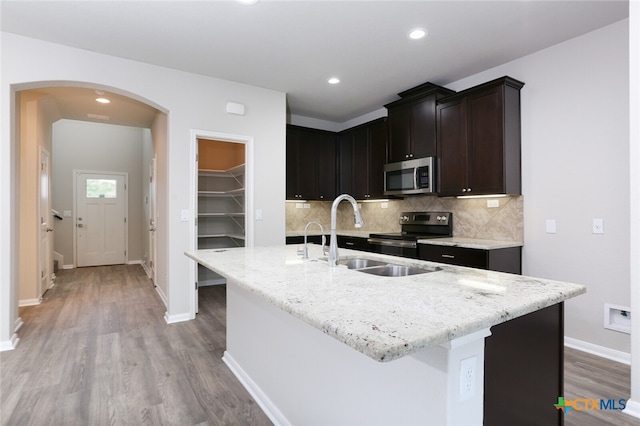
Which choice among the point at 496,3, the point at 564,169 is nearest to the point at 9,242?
the point at 496,3

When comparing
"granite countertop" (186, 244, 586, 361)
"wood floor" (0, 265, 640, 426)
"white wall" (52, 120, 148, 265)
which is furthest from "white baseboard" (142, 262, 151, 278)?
"granite countertop" (186, 244, 586, 361)

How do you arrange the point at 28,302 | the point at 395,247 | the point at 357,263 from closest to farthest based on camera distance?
the point at 357,263, the point at 395,247, the point at 28,302

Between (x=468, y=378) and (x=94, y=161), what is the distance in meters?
8.39

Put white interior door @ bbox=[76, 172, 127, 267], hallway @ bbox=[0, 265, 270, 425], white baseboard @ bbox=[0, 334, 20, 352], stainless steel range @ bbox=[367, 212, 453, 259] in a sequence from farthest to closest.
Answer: white interior door @ bbox=[76, 172, 127, 267], stainless steel range @ bbox=[367, 212, 453, 259], white baseboard @ bbox=[0, 334, 20, 352], hallway @ bbox=[0, 265, 270, 425]

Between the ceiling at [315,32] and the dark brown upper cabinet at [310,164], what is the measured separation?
4.10ft

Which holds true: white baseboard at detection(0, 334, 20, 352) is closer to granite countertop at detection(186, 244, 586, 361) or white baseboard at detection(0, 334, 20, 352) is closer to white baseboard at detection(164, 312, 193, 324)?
white baseboard at detection(164, 312, 193, 324)

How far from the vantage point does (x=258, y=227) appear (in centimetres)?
409

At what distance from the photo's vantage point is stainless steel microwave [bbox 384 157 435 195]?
12.2 ft

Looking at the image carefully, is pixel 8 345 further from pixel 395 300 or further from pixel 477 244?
pixel 477 244

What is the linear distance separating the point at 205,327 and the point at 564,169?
12.2 feet

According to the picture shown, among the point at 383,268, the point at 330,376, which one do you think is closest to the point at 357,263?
the point at 383,268

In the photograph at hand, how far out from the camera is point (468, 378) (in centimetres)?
96

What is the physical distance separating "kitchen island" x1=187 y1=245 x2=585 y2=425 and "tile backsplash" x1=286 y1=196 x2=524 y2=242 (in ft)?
6.19

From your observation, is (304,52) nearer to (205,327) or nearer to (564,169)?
(564,169)
